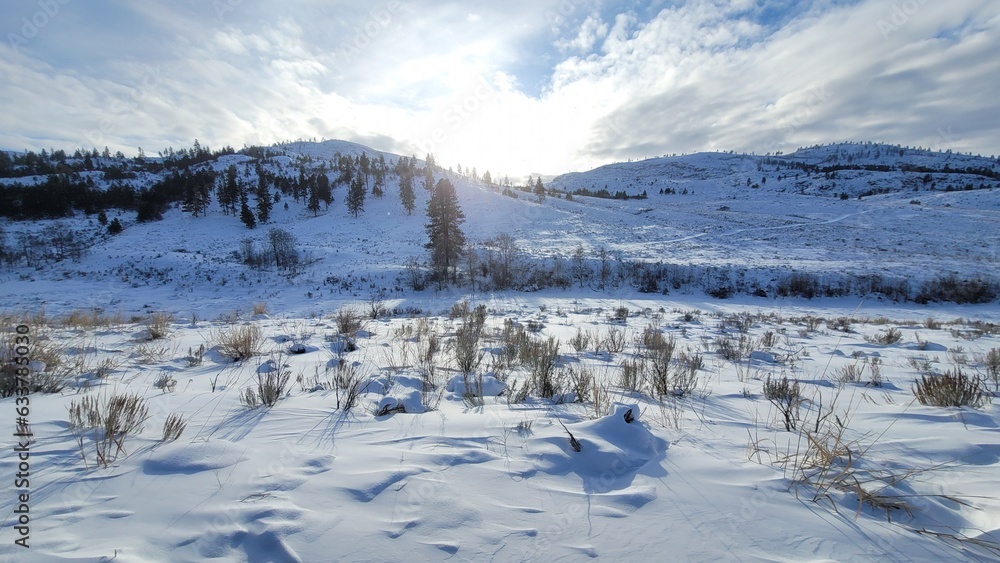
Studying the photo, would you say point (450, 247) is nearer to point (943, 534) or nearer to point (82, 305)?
point (82, 305)

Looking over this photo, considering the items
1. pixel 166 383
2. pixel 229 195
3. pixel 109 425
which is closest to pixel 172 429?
pixel 109 425

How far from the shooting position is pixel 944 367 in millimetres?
5230

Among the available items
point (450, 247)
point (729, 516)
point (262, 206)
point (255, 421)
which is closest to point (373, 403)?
point (255, 421)

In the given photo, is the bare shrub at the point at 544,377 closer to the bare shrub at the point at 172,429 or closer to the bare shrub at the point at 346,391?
the bare shrub at the point at 346,391

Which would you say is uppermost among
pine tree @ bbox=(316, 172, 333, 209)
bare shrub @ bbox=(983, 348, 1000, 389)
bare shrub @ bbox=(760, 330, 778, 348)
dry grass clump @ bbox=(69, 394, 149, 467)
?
pine tree @ bbox=(316, 172, 333, 209)

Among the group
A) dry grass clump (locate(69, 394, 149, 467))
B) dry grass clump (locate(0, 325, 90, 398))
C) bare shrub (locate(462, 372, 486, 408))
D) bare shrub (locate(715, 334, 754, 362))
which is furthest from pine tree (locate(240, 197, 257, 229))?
bare shrub (locate(715, 334, 754, 362))

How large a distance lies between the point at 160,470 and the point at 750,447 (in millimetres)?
3620

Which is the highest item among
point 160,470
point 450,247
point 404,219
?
point 404,219

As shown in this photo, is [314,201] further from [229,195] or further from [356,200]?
[229,195]

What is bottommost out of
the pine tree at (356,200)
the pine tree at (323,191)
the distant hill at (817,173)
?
the pine tree at (356,200)

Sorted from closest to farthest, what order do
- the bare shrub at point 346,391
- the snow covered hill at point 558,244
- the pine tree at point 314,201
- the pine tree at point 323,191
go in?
the bare shrub at point 346,391
the snow covered hill at point 558,244
the pine tree at point 314,201
the pine tree at point 323,191

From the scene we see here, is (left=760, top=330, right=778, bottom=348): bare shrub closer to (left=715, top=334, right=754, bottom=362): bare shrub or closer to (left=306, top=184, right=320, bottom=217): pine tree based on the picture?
(left=715, top=334, right=754, bottom=362): bare shrub

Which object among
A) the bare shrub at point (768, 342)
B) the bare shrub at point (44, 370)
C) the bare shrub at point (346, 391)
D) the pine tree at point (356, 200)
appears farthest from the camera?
the pine tree at point (356, 200)

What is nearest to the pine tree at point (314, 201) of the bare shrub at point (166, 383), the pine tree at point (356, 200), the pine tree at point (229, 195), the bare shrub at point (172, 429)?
the pine tree at point (356, 200)
